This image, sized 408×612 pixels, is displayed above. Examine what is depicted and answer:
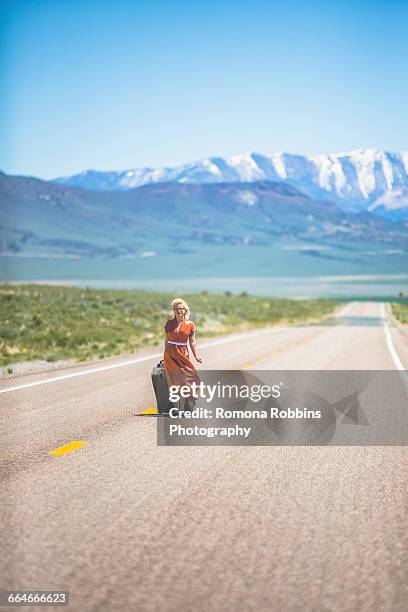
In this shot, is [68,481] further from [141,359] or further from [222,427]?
[141,359]

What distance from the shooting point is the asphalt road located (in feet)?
14.8

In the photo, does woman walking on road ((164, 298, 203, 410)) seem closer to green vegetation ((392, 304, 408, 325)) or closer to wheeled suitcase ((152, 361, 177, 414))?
wheeled suitcase ((152, 361, 177, 414))

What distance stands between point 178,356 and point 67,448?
1930 millimetres

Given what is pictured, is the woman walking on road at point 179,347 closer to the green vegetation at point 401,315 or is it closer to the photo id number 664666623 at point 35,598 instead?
the photo id number 664666623 at point 35,598

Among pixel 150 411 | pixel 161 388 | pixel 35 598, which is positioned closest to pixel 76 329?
pixel 150 411

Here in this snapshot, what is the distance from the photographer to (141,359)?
21.3 meters

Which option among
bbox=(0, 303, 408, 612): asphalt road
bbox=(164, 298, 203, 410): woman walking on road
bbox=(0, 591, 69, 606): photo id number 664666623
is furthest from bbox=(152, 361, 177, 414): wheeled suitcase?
bbox=(0, 591, 69, 606): photo id number 664666623

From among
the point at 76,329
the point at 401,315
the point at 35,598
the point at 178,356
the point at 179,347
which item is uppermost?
the point at 179,347

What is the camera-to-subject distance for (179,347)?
9680 mm

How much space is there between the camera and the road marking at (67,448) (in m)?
8.13

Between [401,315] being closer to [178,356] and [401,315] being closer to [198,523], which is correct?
[178,356]

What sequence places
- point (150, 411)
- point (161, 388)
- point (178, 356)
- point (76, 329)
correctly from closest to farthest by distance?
point (178, 356) → point (161, 388) → point (150, 411) → point (76, 329)

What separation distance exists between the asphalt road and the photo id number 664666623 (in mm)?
72

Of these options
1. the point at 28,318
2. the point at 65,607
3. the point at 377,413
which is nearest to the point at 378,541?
the point at 65,607
